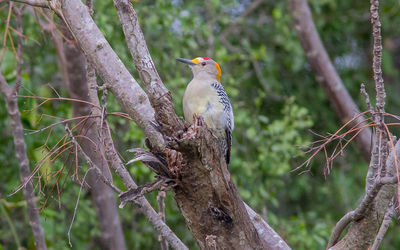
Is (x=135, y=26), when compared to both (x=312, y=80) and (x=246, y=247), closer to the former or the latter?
(x=246, y=247)

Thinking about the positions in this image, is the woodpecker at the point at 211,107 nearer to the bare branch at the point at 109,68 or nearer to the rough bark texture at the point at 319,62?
the bare branch at the point at 109,68

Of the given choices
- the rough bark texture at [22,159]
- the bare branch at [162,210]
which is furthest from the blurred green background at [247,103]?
the bare branch at [162,210]

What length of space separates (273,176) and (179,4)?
7.22 ft

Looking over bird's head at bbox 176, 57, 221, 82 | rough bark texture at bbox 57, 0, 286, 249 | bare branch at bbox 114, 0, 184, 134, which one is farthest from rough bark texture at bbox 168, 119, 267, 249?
bird's head at bbox 176, 57, 221, 82

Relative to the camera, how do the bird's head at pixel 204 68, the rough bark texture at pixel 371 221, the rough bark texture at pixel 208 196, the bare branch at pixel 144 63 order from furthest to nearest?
the bird's head at pixel 204 68
the rough bark texture at pixel 371 221
the bare branch at pixel 144 63
the rough bark texture at pixel 208 196

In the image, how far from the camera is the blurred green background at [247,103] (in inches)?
207

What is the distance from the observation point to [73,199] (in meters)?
5.53

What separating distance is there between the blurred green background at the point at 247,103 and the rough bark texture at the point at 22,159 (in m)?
0.14

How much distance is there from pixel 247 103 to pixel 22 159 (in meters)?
3.10

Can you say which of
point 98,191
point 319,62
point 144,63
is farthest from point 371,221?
point 319,62

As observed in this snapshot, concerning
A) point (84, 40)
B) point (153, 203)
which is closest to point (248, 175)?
point (153, 203)

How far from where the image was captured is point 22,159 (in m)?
4.01

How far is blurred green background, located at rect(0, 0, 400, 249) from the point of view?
5.26 m

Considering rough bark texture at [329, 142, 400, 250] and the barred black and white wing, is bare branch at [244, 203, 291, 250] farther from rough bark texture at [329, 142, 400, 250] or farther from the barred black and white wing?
the barred black and white wing
